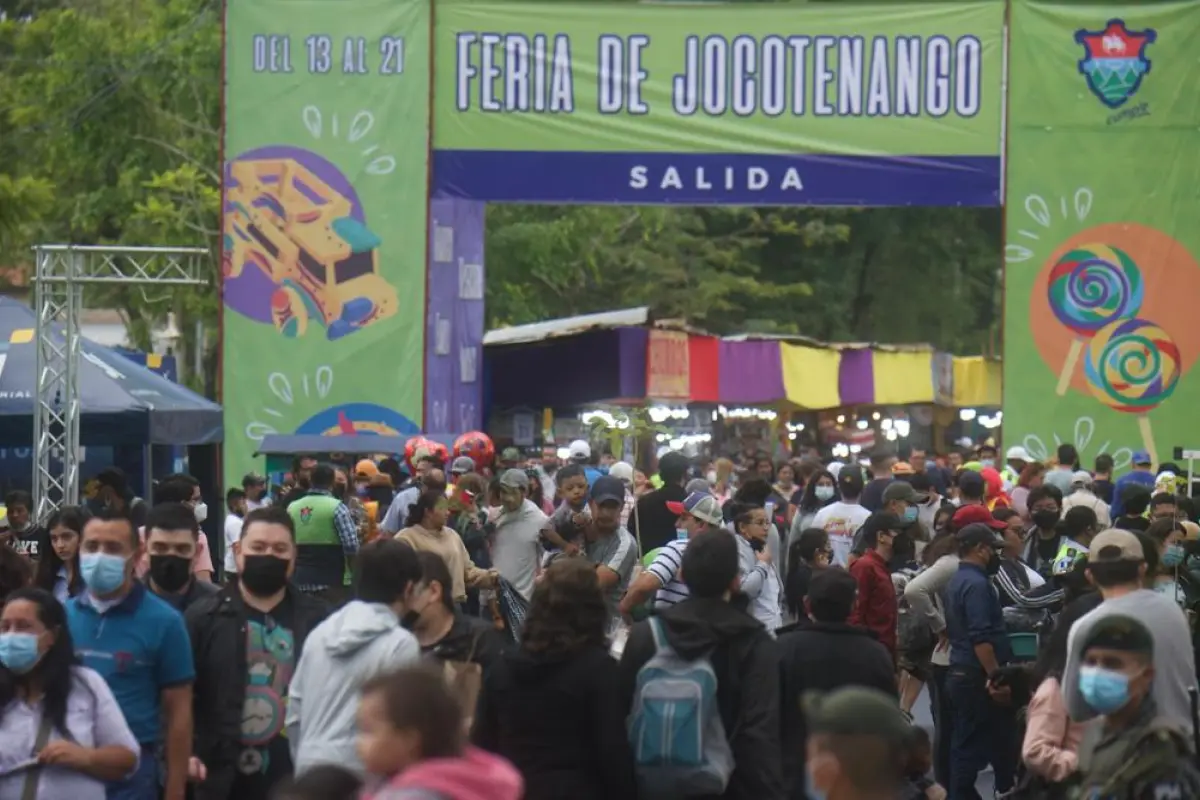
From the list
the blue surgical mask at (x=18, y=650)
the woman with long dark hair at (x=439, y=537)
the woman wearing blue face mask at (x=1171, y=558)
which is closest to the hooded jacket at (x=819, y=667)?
the woman wearing blue face mask at (x=1171, y=558)

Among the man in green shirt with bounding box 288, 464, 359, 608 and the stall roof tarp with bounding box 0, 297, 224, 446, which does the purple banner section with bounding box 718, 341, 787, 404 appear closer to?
the stall roof tarp with bounding box 0, 297, 224, 446

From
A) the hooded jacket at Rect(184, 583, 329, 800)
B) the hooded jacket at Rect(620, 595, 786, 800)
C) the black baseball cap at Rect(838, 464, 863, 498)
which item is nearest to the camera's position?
the hooded jacket at Rect(620, 595, 786, 800)

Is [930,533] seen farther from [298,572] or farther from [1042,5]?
[1042,5]

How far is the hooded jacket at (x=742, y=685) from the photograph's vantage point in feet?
25.1

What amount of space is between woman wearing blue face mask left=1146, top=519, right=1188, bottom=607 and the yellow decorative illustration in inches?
476

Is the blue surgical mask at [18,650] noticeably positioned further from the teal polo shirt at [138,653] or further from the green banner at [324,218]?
the green banner at [324,218]

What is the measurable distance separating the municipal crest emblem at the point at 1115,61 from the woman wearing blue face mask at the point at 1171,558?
1153 cm

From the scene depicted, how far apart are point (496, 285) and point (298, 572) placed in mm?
25397

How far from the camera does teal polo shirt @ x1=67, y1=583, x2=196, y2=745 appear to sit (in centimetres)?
766

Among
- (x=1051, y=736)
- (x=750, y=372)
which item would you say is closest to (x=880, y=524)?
(x=1051, y=736)

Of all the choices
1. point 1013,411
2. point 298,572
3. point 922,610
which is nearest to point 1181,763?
point 922,610

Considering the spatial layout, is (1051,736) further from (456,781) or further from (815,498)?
(815,498)

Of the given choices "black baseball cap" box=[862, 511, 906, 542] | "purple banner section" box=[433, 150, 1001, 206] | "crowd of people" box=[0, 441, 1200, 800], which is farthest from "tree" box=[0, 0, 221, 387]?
"crowd of people" box=[0, 441, 1200, 800]

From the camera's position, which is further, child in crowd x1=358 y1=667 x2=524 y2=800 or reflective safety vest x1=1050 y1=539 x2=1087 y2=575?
reflective safety vest x1=1050 y1=539 x2=1087 y2=575
